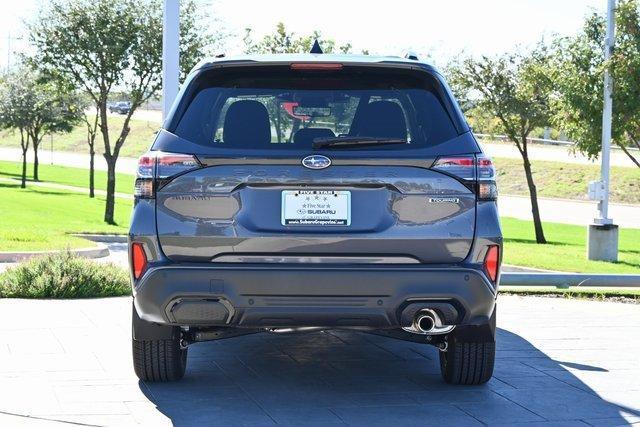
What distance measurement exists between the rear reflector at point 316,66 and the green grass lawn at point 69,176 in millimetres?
44535

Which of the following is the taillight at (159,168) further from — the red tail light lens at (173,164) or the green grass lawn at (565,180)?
the green grass lawn at (565,180)

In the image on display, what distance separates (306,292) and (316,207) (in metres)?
0.44

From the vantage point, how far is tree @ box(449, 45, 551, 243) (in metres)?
32.4

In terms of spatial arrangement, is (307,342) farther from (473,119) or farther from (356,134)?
(473,119)

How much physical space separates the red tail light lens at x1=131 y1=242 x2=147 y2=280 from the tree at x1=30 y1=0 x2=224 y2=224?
2385 cm

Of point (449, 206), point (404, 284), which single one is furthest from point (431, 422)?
point (449, 206)

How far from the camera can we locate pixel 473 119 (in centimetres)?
3472

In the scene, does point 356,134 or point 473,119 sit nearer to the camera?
point 356,134

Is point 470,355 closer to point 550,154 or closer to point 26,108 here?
point 26,108

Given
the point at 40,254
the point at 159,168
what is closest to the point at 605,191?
the point at 40,254

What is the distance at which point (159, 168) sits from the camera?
5645mm

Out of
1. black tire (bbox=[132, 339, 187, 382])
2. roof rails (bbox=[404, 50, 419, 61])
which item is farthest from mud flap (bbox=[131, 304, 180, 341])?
roof rails (bbox=[404, 50, 419, 61])

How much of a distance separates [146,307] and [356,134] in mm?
1417

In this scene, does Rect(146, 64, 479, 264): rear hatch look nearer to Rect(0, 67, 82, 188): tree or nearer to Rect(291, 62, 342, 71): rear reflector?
Rect(291, 62, 342, 71): rear reflector
